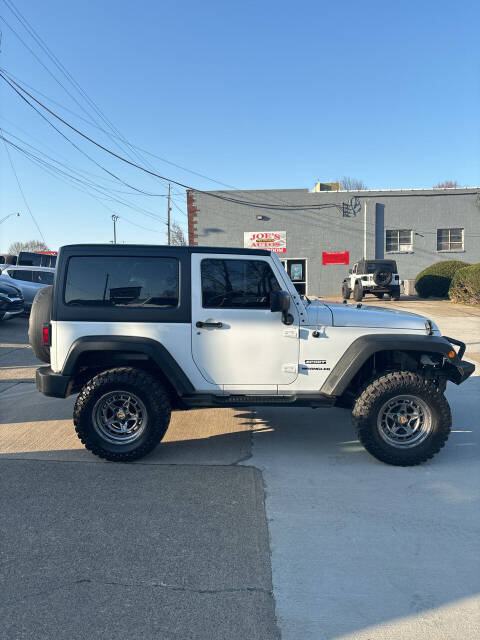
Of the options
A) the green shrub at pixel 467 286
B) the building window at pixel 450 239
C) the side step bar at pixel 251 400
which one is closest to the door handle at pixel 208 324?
the side step bar at pixel 251 400

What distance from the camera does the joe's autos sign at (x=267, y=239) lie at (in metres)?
28.9

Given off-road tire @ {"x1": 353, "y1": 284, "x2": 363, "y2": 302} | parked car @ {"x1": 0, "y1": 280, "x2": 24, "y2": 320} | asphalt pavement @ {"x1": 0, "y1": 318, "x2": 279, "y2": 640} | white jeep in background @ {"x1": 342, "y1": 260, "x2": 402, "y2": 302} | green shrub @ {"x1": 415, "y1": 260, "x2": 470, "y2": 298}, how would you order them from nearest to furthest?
asphalt pavement @ {"x1": 0, "y1": 318, "x2": 279, "y2": 640}
parked car @ {"x1": 0, "y1": 280, "x2": 24, "y2": 320}
white jeep in background @ {"x1": 342, "y1": 260, "x2": 402, "y2": 302}
off-road tire @ {"x1": 353, "y1": 284, "x2": 363, "y2": 302}
green shrub @ {"x1": 415, "y1": 260, "x2": 470, "y2": 298}

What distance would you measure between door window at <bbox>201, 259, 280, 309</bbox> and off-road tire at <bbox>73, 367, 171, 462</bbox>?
0.94m

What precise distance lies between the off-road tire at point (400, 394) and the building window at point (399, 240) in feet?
86.1

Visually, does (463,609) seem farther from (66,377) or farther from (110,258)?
(110,258)

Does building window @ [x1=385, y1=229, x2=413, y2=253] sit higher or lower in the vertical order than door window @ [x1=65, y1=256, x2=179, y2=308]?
higher

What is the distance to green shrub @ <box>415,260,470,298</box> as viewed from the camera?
25.1 m

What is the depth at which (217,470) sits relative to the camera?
4328 mm

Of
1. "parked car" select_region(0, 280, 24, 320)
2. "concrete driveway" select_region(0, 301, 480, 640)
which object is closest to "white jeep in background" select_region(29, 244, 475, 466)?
"concrete driveway" select_region(0, 301, 480, 640)

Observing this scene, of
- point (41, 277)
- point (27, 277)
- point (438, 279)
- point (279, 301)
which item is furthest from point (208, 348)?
point (438, 279)

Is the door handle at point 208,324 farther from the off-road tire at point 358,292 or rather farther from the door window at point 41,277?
the off-road tire at point 358,292

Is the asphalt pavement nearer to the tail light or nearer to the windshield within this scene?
the tail light

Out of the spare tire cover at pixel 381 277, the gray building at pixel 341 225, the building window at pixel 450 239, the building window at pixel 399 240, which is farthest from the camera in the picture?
the building window at pixel 399 240

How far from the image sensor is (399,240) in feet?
95.6
